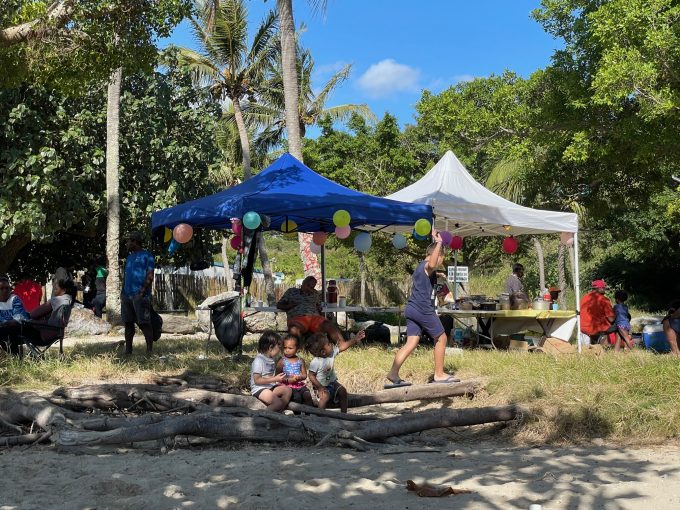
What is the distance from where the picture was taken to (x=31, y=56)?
795cm

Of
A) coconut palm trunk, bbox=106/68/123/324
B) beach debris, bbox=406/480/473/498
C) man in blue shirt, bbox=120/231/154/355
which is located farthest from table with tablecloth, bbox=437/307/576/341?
coconut palm trunk, bbox=106/68/123/324

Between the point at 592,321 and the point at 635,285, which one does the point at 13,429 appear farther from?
the point at 635,285

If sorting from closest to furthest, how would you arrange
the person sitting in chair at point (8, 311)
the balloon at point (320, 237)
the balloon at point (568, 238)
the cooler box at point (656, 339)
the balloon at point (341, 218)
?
the person sitting in chair at point (8, 311)
the balloon at point (341, 218)
the cooler box at point (656, 339)
the balloon at point (568, 238)
the balloon at point (320, 237)

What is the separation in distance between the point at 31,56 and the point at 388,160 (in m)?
21.1

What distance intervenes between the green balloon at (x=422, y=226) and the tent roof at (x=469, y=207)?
2.60 feet

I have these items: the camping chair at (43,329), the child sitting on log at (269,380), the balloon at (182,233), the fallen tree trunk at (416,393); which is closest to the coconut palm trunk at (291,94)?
the balloon at (182,233)

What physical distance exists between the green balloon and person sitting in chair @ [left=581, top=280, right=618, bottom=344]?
3020 mm

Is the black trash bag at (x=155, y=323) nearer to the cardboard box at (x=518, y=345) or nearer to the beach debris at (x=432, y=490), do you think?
the cardboard box at (x=518, y=345)

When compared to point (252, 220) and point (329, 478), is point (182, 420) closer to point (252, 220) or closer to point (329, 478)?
point (329, 478)

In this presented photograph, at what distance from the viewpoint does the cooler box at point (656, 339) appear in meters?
11.5

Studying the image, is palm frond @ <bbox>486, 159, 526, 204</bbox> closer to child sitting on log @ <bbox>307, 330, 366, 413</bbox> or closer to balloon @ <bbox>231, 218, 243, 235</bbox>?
balloon @ <bbox>231, 218, 243, 235</bbox>

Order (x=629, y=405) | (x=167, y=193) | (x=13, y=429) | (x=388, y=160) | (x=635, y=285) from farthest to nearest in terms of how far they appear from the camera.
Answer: (x=388, y=160), (x=635, y=285), (x=167, y=193), (x=629, y=405), (x=13, y=429)

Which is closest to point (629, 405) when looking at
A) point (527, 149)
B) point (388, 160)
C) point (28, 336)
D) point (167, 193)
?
point (28, 336)

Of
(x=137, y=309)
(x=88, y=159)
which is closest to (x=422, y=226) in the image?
(x=137, y=309)
